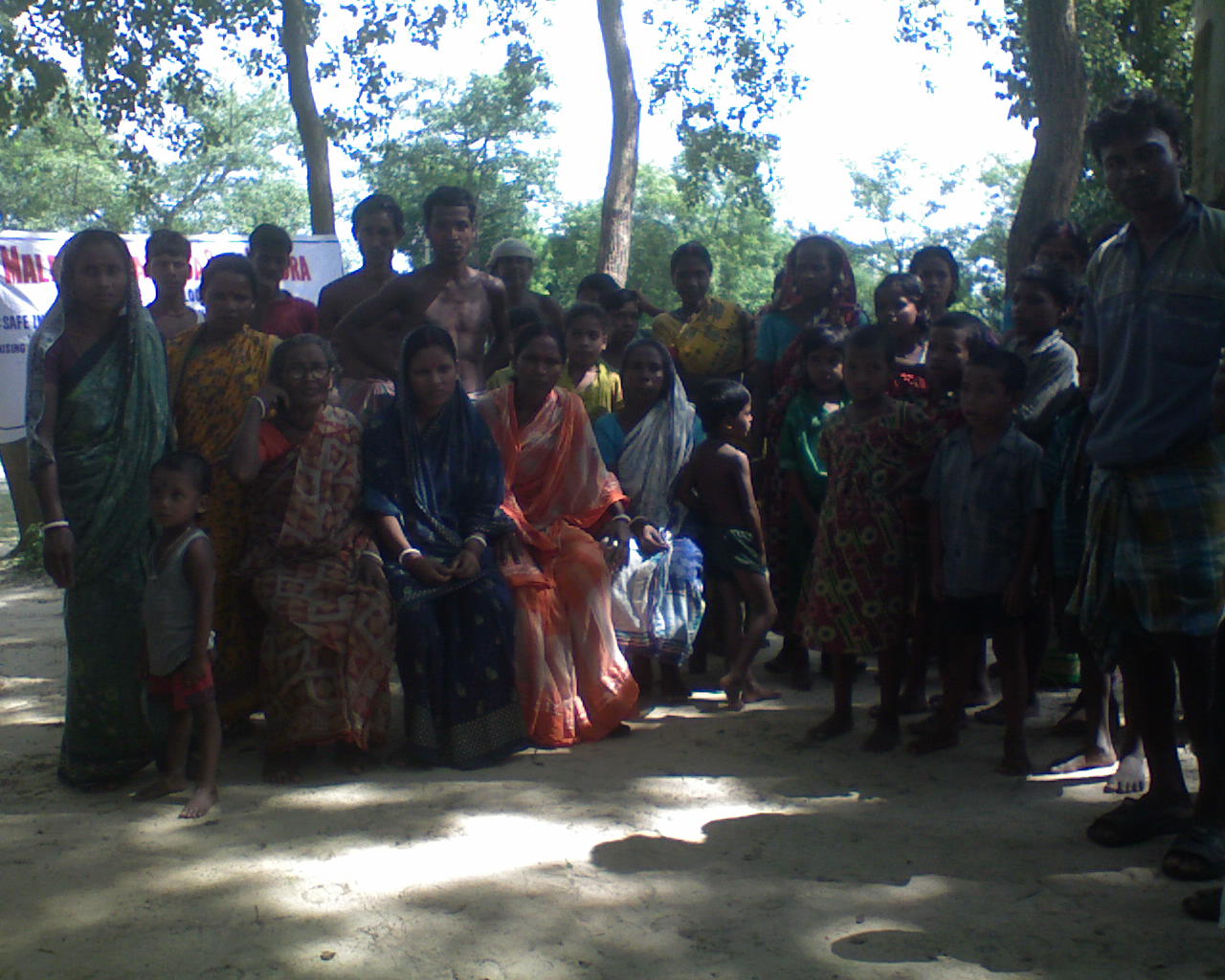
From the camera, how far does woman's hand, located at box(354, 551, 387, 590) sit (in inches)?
176

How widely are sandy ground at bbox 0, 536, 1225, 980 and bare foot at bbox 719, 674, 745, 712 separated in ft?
1.76

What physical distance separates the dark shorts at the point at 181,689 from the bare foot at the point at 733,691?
6.97 ft

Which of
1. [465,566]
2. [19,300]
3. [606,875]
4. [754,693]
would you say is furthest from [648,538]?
[19,300]

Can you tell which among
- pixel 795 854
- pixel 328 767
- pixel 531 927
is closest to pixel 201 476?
pixel 328 767

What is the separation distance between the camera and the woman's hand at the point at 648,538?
5.25m

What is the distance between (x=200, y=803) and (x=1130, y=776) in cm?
296

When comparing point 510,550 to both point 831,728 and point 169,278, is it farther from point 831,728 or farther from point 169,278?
point 169,278

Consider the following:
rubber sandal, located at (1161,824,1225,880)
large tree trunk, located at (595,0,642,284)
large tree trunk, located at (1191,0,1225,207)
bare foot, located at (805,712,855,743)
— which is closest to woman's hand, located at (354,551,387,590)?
bare foot, located at (805,712,855,743)

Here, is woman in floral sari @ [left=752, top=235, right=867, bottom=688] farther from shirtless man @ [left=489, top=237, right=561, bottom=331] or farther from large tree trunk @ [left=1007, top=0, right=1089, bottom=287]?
large tree trunk @ [left=1007, top=0, right=1089, bottom=287]

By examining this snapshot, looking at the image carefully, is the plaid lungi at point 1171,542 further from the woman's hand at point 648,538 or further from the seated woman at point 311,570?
the seated woman at point 311,570

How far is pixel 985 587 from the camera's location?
4.17 m

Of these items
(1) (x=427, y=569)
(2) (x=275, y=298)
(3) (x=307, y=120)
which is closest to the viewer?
(1) (x=427, y=569)

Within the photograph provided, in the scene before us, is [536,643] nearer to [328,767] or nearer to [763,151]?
[328,767]

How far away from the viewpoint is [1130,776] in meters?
3.90
